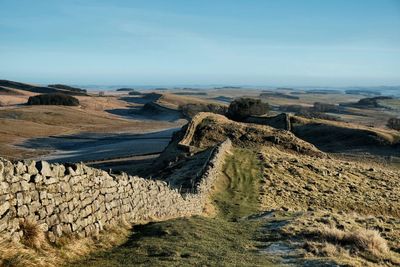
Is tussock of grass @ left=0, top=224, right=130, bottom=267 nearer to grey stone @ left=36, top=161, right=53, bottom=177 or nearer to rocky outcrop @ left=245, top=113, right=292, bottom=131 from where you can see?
grey stone @ left=36, top=161, right=53, bottom=177

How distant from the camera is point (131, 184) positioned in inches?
630

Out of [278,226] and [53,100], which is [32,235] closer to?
[278,226]

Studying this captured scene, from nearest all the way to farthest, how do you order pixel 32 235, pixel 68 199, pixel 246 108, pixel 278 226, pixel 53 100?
1. pixel 32 235
2. pixel 68 199
3. pixel 278 226
4. pixel 246 108
5. pixel 53 100

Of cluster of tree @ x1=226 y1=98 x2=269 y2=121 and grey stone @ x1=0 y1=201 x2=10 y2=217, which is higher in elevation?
grey stone @ x1=0 y1=201 x2=10 y2=217

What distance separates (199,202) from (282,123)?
49.7 metres

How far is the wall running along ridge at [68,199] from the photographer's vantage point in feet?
31.5

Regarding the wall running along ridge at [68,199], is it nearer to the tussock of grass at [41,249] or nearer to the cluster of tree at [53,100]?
the tussock of grass at [41,249]

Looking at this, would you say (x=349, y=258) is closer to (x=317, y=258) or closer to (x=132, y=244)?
(x=317, y=258)

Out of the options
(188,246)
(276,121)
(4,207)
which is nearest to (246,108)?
(276,121)

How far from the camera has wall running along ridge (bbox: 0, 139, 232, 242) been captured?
959 cm

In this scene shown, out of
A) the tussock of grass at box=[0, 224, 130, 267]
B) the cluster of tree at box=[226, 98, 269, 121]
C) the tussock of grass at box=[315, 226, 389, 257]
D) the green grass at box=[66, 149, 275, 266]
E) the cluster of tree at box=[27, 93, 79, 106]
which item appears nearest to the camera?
the tussock of grass at box=[0, 224, 130, 267]

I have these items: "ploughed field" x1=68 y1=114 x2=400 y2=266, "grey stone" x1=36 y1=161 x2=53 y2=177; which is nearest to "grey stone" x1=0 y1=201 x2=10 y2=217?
"grey stone" x1=36 y1=161 x2=53 y2=177

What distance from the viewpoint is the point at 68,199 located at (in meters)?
11.6

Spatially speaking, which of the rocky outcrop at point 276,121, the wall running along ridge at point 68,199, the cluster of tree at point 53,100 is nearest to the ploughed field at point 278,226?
the wall running along ridge at point 68,199
